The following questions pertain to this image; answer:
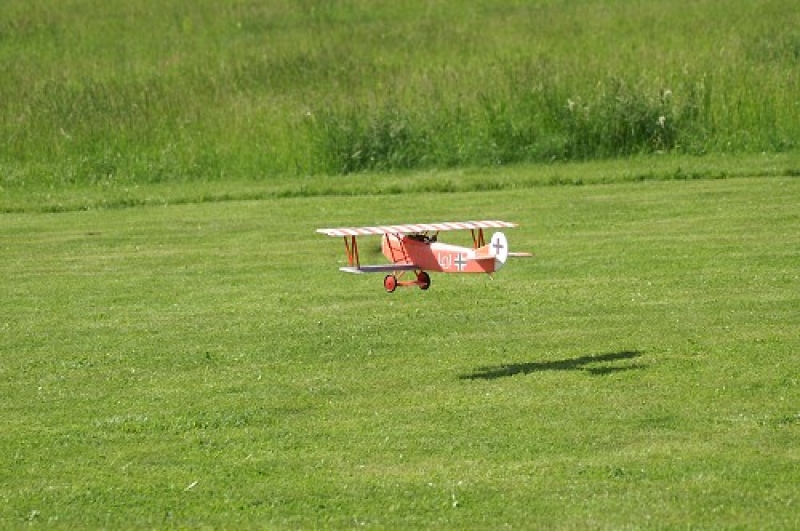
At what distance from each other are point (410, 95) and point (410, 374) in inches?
676

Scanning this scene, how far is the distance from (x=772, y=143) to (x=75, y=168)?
44.4ft

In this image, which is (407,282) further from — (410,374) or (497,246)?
(410,374)

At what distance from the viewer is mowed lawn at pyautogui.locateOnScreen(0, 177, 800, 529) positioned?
459 inches

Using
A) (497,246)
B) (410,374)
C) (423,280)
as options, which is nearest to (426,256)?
(423,280)

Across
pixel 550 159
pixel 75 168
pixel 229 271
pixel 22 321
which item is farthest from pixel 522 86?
pixel 22 321

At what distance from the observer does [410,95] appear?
105ft

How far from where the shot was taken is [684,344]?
16422 millimetres

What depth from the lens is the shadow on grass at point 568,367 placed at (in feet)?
50.3

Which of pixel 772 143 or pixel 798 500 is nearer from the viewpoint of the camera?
pixel 798 500

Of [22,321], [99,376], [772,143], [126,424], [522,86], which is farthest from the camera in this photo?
[522,86]

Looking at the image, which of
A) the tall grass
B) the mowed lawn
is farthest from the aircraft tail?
the tall grass

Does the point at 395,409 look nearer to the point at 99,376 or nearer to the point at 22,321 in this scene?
the point at 99,376

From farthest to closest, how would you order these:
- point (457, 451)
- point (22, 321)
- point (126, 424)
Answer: point (22, 321) → point (126, 424) → point (457, 451)

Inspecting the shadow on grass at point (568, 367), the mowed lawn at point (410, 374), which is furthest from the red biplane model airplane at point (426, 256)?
the shadow on grass at point (568, 367)
